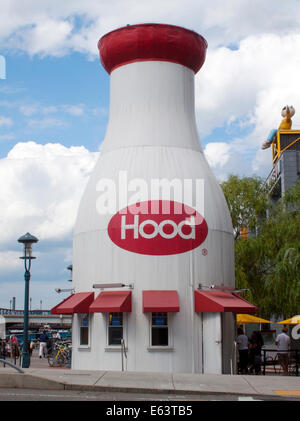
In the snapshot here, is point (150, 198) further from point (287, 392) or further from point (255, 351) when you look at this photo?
point (287, 392)

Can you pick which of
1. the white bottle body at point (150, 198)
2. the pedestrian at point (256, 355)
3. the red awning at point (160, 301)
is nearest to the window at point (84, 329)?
the white bottle body at point (150, 198)

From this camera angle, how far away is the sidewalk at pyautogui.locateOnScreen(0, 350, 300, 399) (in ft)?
45.6

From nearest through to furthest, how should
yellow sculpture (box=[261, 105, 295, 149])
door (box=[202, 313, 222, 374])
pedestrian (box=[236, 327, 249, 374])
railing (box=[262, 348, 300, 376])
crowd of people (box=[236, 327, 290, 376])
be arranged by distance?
railing (box=[262, 348, 300, 376])
door (box=[202, 313, 222, 374])
crowd of people (box=[236, 327, 290, 376])
pedestrian (box=[236, 327, 249, 374])
yellow sculpture (box=[261, 105, 295, 149])

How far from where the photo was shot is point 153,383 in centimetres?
1504

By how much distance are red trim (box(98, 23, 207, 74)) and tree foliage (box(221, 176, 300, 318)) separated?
29.8ft

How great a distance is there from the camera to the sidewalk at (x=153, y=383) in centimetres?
Result: 1390

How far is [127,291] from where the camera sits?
2070cm

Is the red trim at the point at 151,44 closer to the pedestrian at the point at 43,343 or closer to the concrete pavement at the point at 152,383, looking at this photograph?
the concrete pavement at the point at 152,383

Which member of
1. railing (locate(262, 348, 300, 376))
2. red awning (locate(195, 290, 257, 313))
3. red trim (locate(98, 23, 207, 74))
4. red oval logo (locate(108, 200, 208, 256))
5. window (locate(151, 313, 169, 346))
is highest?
red trim (locate(98, 23, 207, 74))

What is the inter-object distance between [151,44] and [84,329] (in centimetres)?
1096

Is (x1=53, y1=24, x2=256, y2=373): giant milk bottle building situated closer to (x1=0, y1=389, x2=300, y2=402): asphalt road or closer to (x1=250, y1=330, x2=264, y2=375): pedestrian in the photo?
(x1=250, y1=330, x2=264, y2=375): pedestrian

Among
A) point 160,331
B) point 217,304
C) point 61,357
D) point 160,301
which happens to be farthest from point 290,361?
point 61,357

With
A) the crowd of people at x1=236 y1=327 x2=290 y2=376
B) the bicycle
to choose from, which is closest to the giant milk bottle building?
the crowd of people at x1=236 y1=327 x2=290 y2=376
